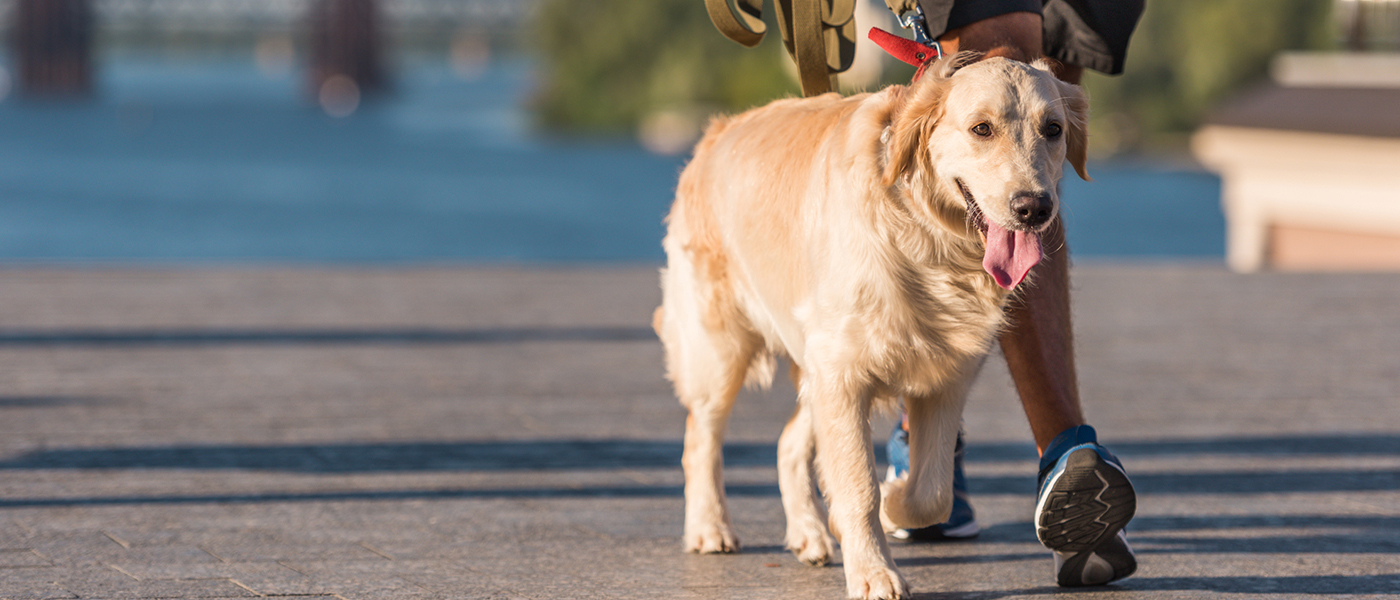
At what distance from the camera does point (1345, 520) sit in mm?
3973

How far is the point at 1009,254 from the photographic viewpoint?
116 inches

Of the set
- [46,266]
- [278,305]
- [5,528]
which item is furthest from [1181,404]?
[46,266]

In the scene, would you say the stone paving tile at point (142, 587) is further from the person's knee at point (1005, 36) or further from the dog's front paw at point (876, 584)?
the person's knee at point (1005, 36)

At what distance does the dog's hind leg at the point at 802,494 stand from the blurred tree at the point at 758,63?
42.7 meters

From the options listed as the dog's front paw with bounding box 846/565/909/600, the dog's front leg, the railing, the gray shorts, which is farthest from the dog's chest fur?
the railing

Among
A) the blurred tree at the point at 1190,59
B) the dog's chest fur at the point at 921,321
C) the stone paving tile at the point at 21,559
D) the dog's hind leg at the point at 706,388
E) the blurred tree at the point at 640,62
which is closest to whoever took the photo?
the dog's chest fur at the point at 921,321

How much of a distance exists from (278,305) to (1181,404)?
5.26 meters

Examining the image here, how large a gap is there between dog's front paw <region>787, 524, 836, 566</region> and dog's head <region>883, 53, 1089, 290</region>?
950 millimetres

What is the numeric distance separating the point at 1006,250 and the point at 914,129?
12.4 inches

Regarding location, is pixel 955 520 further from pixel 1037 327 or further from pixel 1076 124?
pixel 1076 124

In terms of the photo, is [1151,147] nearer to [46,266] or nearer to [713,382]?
[46,266]

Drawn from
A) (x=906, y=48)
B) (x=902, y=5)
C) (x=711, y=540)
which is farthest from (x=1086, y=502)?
(x=902, y=5)

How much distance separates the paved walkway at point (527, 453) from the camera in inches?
137

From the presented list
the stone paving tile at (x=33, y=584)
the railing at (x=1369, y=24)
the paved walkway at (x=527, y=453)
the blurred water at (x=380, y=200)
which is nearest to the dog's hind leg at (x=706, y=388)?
the paved walkway at (x=527, y=453)
